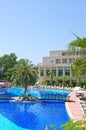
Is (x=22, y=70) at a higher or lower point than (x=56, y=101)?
higher

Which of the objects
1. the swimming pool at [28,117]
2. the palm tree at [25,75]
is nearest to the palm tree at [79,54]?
the swimming pool at [28,117]

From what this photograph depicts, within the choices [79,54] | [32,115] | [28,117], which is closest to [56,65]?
[32,115]

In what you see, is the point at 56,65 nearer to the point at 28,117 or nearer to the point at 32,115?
the point at 32,115

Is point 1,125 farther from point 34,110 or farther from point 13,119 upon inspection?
point 34,110

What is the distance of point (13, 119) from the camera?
60.6 feet

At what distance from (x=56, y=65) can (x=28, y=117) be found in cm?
4464

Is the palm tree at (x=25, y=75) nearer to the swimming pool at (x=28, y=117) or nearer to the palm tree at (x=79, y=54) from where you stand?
the swimming pool at (x=28, y=117)

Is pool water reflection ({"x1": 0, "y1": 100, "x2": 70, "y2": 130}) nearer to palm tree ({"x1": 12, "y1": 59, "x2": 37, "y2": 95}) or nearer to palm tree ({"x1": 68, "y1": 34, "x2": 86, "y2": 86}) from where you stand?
palm tree ({"x1": 12, "y1": 59, "x2": 37, "y2": 95})

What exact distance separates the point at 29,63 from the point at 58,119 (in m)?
12.8

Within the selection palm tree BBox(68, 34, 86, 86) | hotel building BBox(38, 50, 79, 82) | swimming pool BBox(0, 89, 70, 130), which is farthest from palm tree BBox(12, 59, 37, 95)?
hotel building BBox(38, 50, 79, 82)

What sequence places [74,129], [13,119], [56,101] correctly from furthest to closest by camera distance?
[56,101]
[13,119]
[74,129]

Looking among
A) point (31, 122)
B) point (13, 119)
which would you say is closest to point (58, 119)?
point (31, 122)

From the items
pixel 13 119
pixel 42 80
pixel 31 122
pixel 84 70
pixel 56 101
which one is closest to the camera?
pixel 84 70

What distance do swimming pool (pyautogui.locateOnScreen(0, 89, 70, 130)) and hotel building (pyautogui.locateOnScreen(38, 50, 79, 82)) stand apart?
35196 millimetres
